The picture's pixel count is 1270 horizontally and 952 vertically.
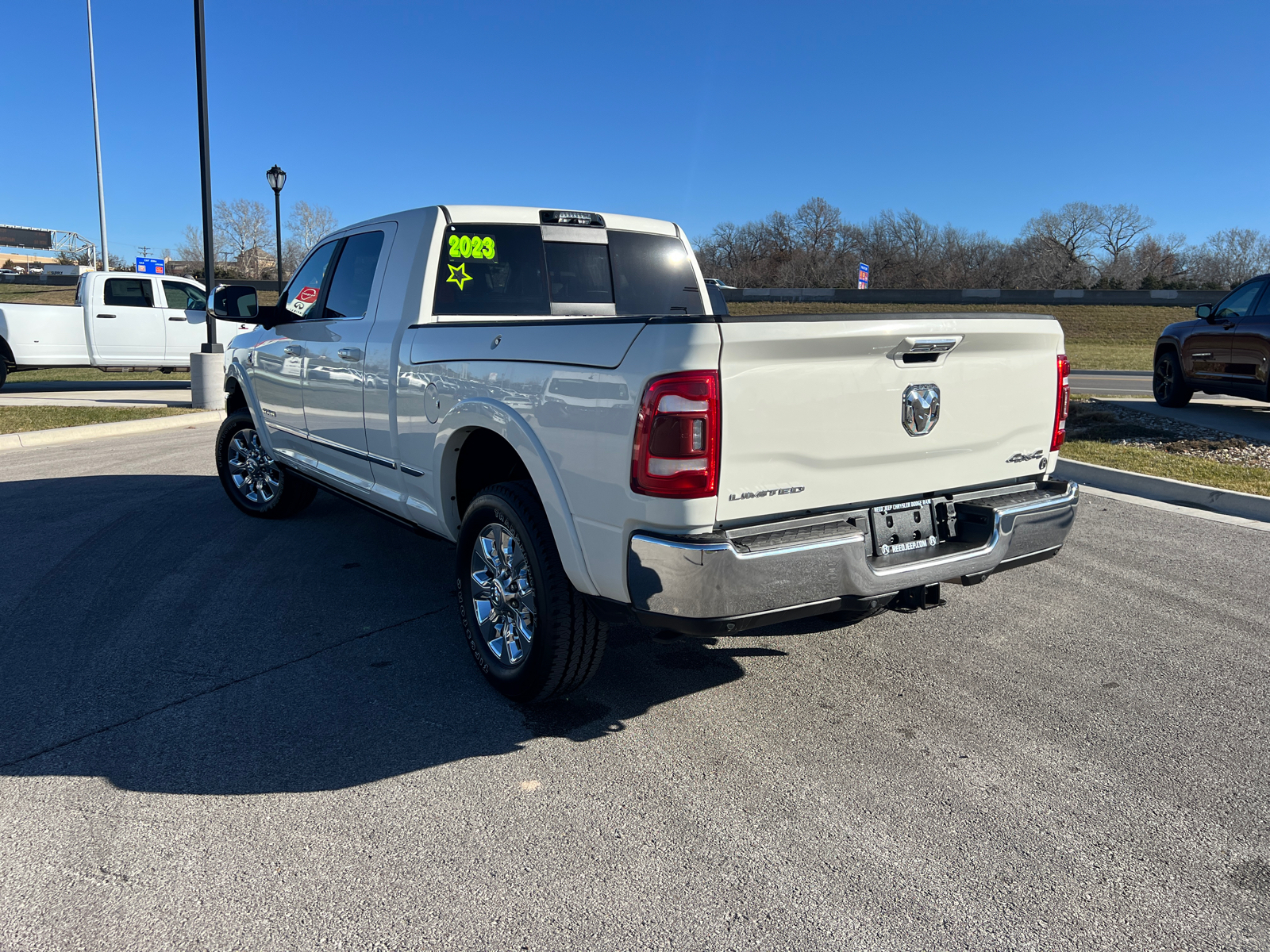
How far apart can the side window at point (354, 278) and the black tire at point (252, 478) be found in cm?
171

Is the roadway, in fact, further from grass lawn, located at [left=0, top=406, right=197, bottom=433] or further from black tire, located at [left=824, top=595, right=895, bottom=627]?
black tire, located at [left=824, top=595, right=895, bottom=627]

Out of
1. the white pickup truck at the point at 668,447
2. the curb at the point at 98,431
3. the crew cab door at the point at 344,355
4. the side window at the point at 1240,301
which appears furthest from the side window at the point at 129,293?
the side window at the point at 1240,301

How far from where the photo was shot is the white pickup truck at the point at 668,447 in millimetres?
2840

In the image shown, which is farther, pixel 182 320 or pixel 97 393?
pixel 182 320

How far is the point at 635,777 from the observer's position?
3.11m

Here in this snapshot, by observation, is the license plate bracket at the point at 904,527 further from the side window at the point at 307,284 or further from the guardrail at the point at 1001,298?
the guardrail at the point at 1001,298

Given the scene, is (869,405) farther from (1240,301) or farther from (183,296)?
(183,296)

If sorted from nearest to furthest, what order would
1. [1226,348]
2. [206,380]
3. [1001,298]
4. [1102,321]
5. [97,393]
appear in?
[1226,348]
[206,380]
[97,393]
[1102,321]
[1001,298]

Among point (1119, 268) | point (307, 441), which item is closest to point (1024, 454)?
point (307, 441)

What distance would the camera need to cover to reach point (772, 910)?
2.40 metres

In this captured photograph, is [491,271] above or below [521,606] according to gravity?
above

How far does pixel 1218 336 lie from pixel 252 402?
11.7m

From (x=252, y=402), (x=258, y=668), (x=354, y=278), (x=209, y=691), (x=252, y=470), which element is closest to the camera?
(x=209, y=691)

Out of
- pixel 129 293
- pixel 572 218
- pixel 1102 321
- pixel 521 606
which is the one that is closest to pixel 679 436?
pixel 521 606
